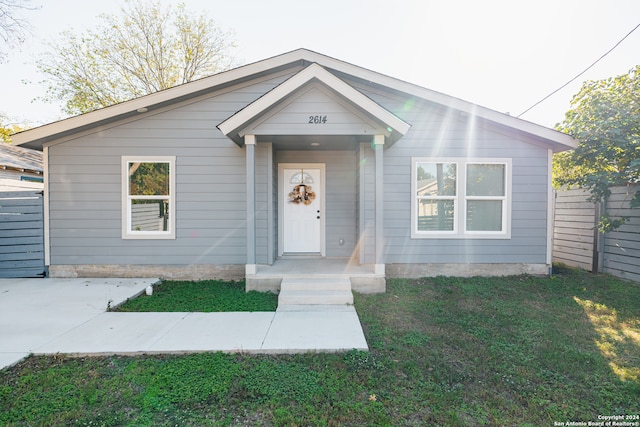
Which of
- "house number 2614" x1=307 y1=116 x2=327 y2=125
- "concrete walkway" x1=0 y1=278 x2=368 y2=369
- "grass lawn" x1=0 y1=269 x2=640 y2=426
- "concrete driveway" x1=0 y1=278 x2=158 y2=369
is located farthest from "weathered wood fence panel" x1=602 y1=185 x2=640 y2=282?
"concrete driveway" x1=0 y1=278 x2=158 y2=369

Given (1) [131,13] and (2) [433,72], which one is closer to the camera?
(2) [433,72]

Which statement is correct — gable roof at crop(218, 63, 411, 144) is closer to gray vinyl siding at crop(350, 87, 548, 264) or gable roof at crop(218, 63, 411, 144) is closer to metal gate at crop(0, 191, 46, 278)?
gray vinyl siding at crop(350, 87, 548, 264)

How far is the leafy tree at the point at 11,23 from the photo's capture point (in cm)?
665

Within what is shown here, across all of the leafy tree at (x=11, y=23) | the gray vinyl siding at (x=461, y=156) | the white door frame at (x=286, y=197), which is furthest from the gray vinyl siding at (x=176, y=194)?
the leafy tree at (x=11, y=23)

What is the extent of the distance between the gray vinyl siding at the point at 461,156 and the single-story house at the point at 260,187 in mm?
20

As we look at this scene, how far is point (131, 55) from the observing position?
14.9 meters

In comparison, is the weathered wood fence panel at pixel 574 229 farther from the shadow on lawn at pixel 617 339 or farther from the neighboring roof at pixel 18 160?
the neighboring roof at pixel 18 160

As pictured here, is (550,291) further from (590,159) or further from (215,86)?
(215,86)

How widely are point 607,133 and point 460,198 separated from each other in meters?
2.82

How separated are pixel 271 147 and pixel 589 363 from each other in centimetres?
548

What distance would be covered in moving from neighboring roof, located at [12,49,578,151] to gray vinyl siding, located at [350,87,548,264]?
0.29 metres

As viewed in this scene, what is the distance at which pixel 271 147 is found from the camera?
6.09m

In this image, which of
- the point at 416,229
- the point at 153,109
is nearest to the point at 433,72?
the point at 416,229

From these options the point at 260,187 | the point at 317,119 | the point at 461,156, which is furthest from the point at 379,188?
the point at 260,187
